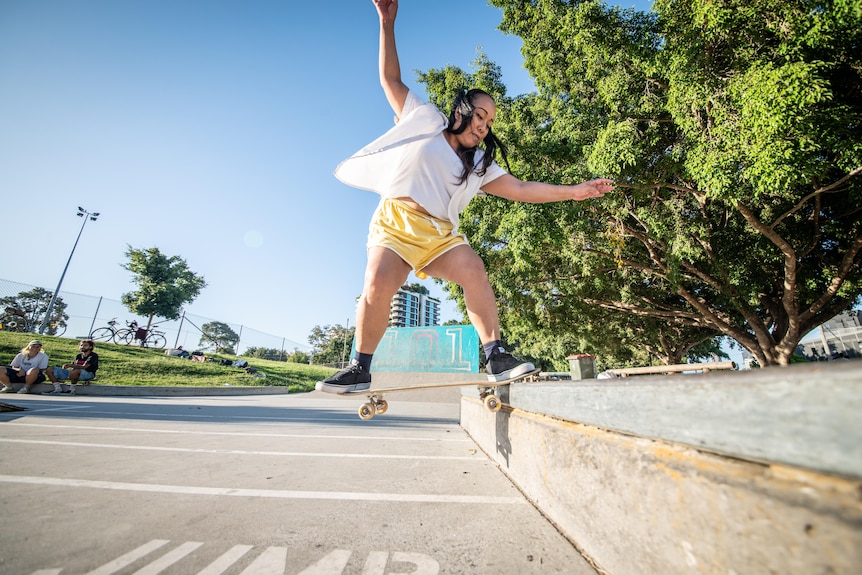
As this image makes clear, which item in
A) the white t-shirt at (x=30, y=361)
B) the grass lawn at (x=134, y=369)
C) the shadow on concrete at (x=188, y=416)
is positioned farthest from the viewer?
the grass lawn at (x=134, y=369)

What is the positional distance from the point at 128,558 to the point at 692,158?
906cm

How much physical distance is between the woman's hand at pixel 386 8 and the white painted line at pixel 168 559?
9.20ft

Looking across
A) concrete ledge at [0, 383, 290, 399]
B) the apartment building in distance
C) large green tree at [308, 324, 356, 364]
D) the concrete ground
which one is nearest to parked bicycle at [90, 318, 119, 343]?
concrete ledge at [0, 383, 290, 399]

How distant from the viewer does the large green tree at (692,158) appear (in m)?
5.82

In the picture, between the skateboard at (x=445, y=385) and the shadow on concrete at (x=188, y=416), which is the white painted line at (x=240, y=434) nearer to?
the shadow on concrete at (x=188, y=416)

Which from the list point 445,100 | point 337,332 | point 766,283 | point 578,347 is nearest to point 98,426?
point 445,100

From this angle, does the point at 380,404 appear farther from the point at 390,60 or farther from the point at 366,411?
the point at 390,60

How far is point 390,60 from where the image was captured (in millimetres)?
2344

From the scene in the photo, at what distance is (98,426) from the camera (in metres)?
3.56

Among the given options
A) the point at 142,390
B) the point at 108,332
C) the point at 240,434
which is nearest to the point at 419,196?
the point at 240,434

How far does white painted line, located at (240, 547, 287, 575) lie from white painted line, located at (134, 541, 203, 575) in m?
0.23

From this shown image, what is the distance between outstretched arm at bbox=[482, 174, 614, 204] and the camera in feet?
7.95

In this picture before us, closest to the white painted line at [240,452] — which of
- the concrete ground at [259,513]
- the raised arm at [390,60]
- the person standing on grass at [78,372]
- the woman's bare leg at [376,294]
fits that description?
the concrete ground at [259,513]

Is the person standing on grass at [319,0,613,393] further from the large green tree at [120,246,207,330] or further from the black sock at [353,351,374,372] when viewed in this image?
the large green tree at [120,246,207,330]
